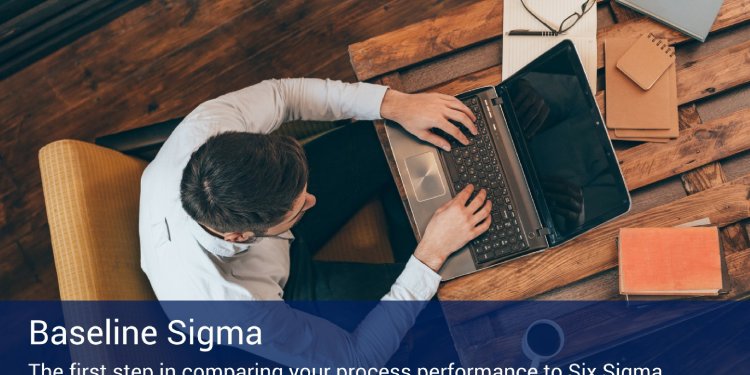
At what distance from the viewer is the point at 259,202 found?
3.79ft

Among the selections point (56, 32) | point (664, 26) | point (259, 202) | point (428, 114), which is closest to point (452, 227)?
point (428, 114)

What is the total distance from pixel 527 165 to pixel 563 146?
102 millimetres

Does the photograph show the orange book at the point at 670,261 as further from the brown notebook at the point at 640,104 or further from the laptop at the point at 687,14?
the laptop at the point at 687,14

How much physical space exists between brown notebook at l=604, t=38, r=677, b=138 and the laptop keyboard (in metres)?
0.27

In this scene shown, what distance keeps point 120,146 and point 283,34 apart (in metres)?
0.91

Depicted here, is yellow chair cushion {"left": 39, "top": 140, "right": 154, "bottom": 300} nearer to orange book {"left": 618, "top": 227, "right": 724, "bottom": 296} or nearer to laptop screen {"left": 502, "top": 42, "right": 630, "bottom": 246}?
laptop screen {"left": 502, "top": 42, "right": 630, "bottom": 246}

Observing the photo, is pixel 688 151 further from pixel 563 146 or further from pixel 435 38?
pixel 435 38

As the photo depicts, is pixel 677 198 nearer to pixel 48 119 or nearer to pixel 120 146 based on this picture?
pixel 120 146

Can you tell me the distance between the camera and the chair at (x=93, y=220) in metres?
1.20

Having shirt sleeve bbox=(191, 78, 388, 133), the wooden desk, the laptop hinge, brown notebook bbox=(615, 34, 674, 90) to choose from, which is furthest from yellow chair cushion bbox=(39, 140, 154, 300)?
brown notebook bbox=(615, 34, 674, 90)

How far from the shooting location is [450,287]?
53.8 inches

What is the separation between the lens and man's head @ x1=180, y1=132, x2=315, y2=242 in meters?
1.14

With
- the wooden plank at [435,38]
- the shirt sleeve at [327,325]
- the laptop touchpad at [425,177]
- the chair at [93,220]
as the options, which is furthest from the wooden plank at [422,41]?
the chair at [93,220]

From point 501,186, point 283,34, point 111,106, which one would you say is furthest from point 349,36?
point 501,186
